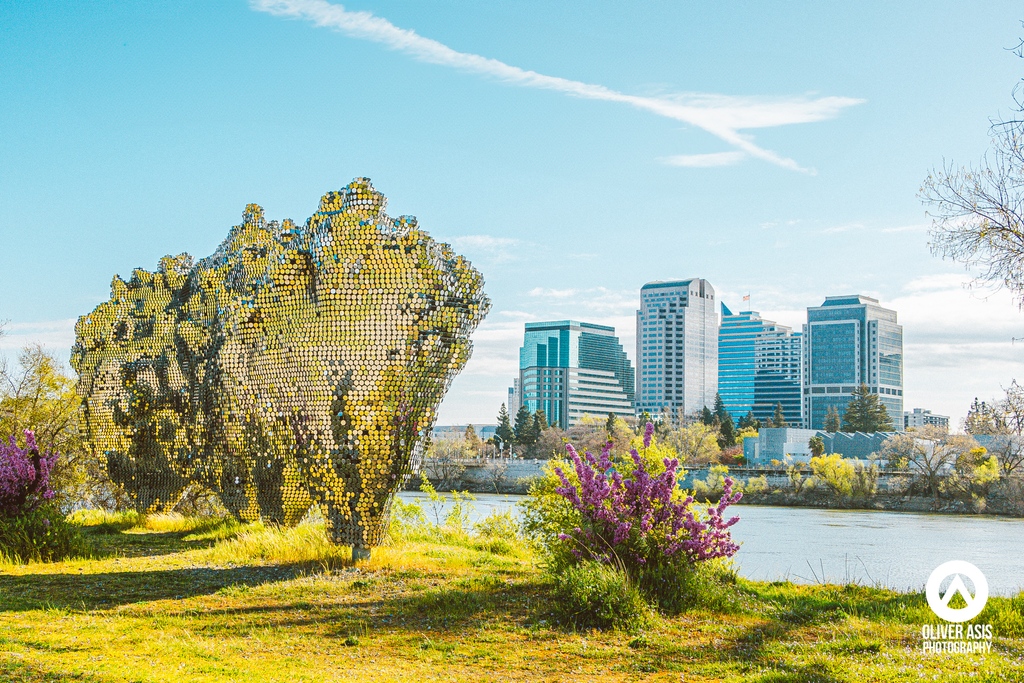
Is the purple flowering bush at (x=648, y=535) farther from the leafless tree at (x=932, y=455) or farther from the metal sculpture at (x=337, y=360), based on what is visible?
the leafless tree at (x=932, y=455)

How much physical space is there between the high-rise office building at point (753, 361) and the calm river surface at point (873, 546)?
142459mm

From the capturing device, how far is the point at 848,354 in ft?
504

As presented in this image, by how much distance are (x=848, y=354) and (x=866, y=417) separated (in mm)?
71893

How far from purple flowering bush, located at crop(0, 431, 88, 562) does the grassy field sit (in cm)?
54

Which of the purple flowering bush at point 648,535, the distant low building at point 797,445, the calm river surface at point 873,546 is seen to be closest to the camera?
the purple flowering bush at point 648,535

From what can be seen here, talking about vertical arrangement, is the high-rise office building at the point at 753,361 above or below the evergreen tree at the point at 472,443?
above

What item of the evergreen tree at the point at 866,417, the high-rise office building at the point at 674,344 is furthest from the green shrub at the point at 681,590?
the high-rise office building at the point at 674,344

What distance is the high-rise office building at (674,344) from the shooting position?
176 meters

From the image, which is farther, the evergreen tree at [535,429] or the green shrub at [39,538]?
the evergreen tree at [535,429]

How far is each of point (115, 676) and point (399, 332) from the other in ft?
19.9

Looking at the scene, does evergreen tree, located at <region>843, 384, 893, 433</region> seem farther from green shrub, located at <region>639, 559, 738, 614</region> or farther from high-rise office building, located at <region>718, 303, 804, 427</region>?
high-rise office building, located at <region>718, 303, 804, 427</region>

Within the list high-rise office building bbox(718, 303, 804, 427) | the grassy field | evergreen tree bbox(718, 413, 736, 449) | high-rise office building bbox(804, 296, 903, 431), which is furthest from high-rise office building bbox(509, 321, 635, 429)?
the grassy field

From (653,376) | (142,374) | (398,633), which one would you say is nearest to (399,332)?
(398,633)

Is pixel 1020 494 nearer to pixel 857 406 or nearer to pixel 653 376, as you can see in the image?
pixel 857 406
